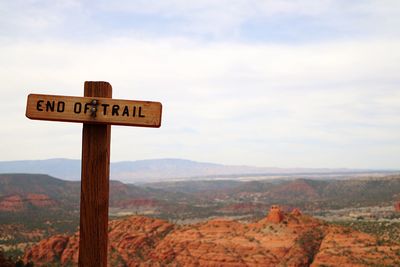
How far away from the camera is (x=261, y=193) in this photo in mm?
141250

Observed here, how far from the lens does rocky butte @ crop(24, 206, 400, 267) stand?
38000 millimetres

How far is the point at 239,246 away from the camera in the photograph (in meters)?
41.7

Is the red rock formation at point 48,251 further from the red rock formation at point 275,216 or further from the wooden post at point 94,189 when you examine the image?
the wooden post at point 94,189

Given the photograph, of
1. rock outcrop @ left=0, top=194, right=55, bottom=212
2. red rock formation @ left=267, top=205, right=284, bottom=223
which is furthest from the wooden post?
rock outcrop @ left=0, top=194, right=55, bottom=212

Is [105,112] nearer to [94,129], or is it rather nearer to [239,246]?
[94,129]

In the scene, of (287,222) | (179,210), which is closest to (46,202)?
(179,210)

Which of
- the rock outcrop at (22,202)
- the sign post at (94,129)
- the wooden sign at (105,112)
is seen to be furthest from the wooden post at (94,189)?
the rock outcrop at (22,202)

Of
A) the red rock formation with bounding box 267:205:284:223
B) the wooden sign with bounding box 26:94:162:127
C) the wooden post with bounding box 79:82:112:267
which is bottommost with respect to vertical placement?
the red rock formation with bounding box 267:205:284:223

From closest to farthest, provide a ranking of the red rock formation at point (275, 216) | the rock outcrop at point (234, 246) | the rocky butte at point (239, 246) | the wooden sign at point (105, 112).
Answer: the wooden sign at point (105, 112)
the rocky butte at point (239, 246)
the rock outcrop at point (234, 246)
the red rock formation at point (275, 216)

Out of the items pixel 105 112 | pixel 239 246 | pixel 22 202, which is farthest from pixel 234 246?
pixel 22 202

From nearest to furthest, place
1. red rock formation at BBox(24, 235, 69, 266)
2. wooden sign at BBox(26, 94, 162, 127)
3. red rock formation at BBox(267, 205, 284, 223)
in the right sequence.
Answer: wooden sign at BBox(26, 94, 162, 127) → red rock formation at BBox(24, 235, 69, 266) → red rock formation at BBox(267, 205, 284, 223)

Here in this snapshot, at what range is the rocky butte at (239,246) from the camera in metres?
38.0

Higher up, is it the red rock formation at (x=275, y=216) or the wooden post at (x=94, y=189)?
the wooden post at (x=94, y=189)

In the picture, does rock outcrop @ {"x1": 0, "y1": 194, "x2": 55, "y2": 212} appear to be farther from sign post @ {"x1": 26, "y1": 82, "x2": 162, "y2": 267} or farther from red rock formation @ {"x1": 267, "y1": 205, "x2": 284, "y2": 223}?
sign post @ {"x1": 26, "y1": 82, "x2": 162, "y2": 267}
